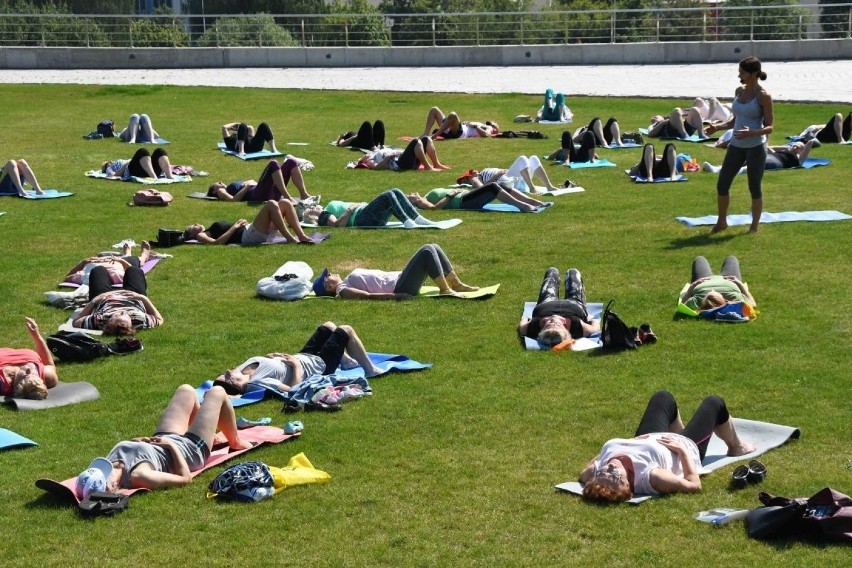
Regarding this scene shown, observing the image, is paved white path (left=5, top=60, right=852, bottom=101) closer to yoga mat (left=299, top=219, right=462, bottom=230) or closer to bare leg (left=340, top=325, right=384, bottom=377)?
yoga mat (left=299, top=219, right=462, bottom=230)

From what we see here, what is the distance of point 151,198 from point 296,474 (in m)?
12.2

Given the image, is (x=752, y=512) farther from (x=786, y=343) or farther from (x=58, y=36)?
(x=58, y=36)

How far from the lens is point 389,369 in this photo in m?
10.8

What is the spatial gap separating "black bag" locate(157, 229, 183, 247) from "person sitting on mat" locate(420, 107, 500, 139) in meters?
10.6

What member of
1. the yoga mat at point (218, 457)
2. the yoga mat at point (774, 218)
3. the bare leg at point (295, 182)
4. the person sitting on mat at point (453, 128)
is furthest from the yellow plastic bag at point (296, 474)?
the person sitting on mat at point (453, 128)

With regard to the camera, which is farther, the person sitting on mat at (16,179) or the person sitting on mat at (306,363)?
the person sitting on mat at (16,179)

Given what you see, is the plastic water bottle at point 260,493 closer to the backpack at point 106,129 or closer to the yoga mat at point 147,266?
the yoga mat at point 147,266

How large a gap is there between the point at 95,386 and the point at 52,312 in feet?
9.78

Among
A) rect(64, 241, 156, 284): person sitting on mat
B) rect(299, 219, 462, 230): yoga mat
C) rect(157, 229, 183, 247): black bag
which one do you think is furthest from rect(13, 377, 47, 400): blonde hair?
rect(299, 219, 462, 230): yoga mat

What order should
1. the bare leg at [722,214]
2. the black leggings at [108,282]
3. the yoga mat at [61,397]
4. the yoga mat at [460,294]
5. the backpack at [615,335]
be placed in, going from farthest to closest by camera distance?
the bare leg at [722,214], the yoga mat at [460,294], the black leggings at [108,282], the backpack at [615,335], the yoga mat at [61,397]

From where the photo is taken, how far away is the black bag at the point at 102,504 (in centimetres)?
766

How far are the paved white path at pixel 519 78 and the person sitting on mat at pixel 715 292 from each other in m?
20.0

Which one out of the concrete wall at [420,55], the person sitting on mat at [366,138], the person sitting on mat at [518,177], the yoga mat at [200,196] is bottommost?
the yoga mat at [200,196]

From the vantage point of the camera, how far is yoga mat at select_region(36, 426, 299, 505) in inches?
309
